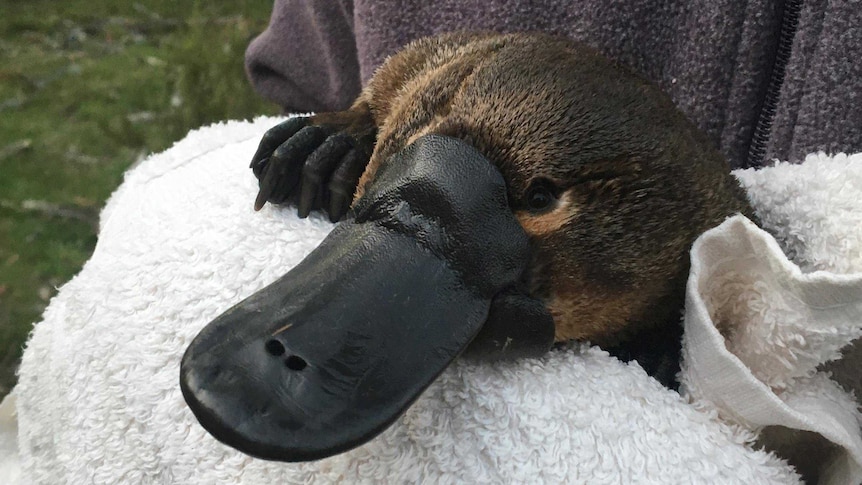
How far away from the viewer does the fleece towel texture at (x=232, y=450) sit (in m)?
0.42

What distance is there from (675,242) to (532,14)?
436 millimetres

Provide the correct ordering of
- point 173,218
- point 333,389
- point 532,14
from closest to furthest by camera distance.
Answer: point 333,389 < point 173,218 < point 532,14

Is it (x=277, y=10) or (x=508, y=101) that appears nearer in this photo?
(x=508, y=101)

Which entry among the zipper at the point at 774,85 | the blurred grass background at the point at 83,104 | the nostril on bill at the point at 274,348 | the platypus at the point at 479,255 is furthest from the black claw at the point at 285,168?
the blurred grass background at the point at 83,104

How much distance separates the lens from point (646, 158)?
433 millimetres

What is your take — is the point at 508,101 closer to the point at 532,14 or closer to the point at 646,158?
the point at 646,158

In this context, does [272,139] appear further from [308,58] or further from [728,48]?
[308,58]

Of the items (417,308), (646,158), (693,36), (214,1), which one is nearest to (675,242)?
(646,158)

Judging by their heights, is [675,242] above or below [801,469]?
above

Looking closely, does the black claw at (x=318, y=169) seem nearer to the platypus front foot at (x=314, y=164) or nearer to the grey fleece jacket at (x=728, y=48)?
the platypus front foot at (x=314, y=164)

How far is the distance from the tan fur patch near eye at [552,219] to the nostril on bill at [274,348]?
17cm

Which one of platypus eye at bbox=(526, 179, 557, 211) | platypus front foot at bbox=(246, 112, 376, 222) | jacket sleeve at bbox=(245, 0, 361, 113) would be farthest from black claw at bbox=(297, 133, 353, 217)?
jacket sleeve at bbox=(245, 0, 361, 113)

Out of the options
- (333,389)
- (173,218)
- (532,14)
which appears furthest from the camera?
(532,14)

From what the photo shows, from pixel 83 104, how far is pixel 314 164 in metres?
1.63
